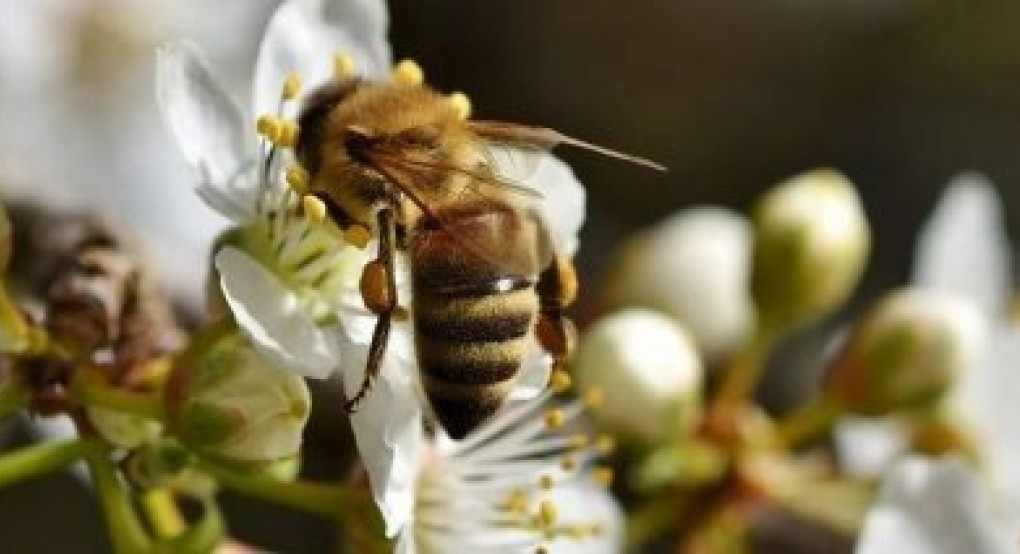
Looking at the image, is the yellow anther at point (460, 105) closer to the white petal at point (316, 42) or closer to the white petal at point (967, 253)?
the white petal at point (316, 42)

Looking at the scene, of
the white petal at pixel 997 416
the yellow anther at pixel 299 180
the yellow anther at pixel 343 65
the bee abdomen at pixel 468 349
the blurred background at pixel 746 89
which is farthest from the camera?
the blurred background at pixel 746 89

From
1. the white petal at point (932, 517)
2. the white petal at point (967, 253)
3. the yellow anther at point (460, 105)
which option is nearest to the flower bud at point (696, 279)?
the white petal at point (967, 253)

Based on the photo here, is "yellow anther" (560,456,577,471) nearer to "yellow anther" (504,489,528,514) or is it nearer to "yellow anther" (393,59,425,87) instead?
"yellow anther" (504,489,528,514)

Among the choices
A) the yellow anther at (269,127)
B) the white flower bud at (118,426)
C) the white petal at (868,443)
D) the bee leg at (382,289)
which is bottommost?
the white petal at (868,443)

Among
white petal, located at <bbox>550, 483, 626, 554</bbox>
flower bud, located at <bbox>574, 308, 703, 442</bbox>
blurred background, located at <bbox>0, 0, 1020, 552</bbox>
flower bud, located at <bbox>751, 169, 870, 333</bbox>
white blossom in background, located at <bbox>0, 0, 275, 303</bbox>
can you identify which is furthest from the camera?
blurred background, located at <bbox>0, 0, 1020, 552</bbox>

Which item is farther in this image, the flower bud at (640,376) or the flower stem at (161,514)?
the flower bud at (640,376)

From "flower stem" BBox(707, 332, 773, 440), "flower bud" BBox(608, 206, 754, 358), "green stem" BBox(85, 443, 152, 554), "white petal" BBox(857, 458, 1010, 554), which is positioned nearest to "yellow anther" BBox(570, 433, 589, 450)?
"white petal" BBox(857, 458, 1010, 554)
